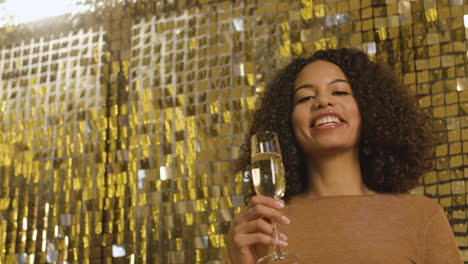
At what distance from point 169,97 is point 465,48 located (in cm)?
90

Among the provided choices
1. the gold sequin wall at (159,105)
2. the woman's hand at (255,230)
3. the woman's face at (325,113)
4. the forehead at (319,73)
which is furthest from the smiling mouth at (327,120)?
the gold sequin wall at (159,105)

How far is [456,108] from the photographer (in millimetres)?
1811

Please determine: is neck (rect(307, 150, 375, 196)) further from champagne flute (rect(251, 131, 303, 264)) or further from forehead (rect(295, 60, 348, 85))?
champagne flute (rect(251, 131, 303, 264))

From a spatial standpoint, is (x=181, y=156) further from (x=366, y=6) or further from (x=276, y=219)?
(x=276, y=219)

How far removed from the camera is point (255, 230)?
3.91 ft

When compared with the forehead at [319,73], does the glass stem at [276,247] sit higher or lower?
lower

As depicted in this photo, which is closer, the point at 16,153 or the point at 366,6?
the point at 366,6

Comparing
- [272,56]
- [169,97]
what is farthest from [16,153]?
[272,56]

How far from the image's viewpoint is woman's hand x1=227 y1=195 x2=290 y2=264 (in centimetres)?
112

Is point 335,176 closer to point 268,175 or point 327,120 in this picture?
point 327,120

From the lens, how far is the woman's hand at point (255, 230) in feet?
3.68

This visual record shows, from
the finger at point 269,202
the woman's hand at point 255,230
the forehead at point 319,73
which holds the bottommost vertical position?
the woman's hand at point 255,230

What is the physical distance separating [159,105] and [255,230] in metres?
1.10

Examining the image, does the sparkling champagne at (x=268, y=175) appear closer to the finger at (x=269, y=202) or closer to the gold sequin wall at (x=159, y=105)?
the finger at (x=269, y=202)
